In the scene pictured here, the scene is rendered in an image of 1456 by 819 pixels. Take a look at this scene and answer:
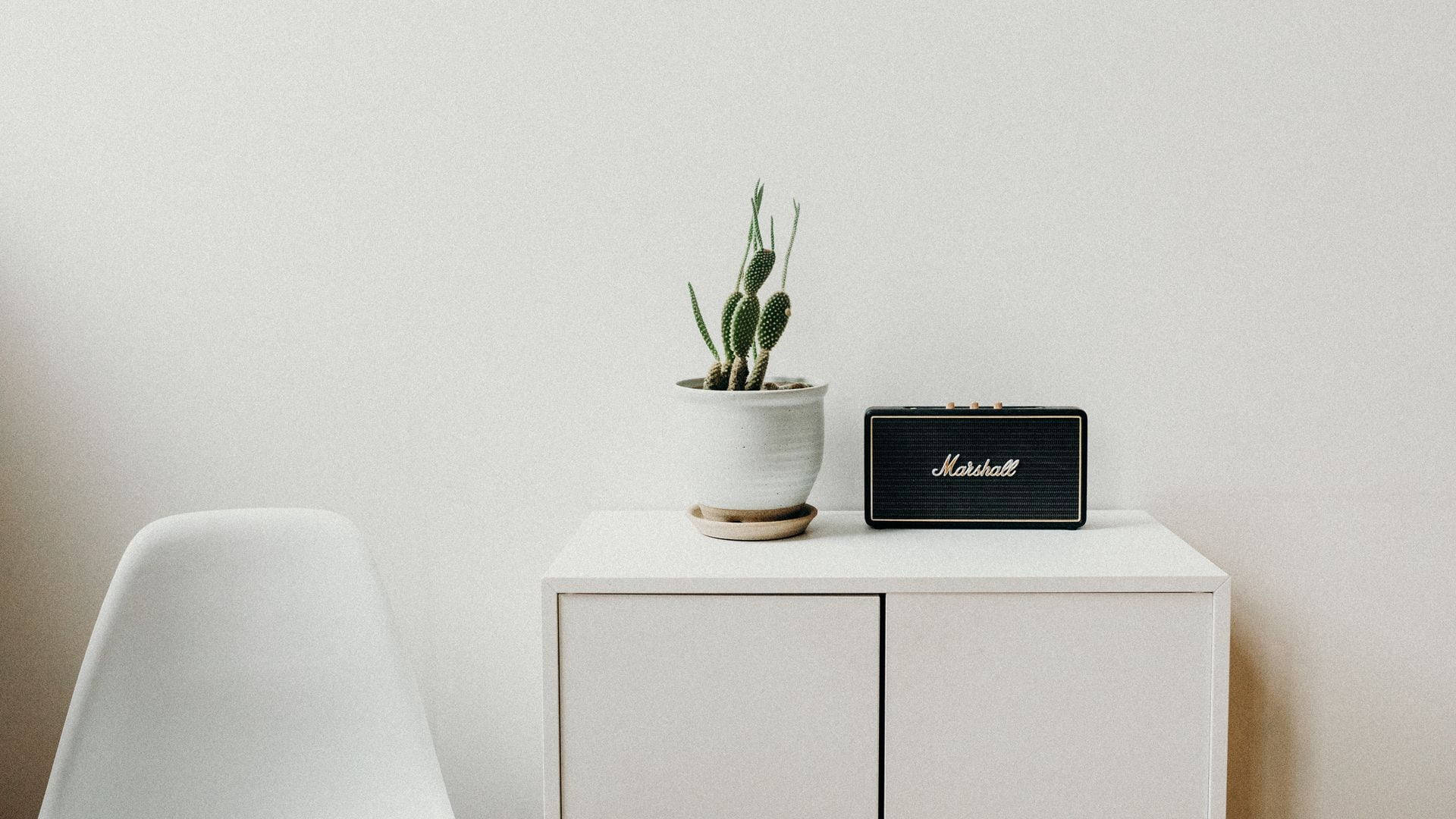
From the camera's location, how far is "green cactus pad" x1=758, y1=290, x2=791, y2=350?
4.13 ft

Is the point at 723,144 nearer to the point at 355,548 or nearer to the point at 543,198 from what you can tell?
the point at 543,198

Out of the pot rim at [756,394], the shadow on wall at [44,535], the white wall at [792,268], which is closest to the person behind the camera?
the pot rim at [756,394]

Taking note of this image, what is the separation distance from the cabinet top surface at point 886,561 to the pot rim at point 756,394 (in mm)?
188

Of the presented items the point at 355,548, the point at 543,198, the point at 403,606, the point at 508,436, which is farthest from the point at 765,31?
the point at 403,606

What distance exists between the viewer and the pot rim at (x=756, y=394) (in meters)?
1.23

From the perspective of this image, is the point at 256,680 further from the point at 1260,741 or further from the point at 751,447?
the point at 1260,741

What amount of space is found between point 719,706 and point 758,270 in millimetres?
531

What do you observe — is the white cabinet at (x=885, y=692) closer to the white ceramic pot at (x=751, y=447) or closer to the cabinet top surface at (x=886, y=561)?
the cabinet top surface at (x=886, y=561)

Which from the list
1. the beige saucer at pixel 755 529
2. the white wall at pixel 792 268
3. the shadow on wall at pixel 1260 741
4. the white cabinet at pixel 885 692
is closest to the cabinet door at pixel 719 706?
the white cabinet at pixel 885 692

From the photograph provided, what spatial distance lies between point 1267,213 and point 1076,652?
73cm

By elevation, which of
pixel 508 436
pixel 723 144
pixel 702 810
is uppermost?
pixel 723 144

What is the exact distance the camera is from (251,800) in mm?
1085


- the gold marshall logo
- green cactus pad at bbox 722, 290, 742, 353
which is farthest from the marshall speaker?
green cactus pad at bbox 722, 290, 742, 353

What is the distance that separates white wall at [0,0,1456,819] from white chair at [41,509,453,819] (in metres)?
0.40
